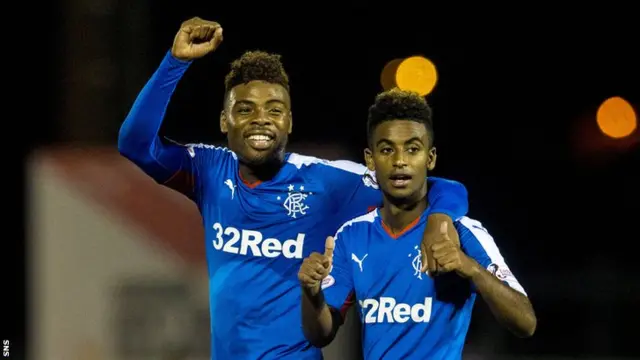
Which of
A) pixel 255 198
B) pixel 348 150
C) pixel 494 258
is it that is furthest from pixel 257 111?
pixel 348 150

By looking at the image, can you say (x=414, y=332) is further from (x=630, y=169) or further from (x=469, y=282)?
(x=630, y=169)

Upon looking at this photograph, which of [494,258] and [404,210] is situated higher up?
[404,210]

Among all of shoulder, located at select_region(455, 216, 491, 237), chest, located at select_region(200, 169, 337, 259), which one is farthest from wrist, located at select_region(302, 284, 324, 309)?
chest, located at select_region(200, 169, 337, 259)

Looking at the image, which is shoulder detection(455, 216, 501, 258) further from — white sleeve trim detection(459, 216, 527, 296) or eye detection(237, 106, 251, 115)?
eye detection(237, 106, 251, 115)

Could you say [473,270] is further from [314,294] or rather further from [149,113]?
[149,113]

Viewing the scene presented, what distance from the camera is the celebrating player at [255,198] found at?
4984 mm

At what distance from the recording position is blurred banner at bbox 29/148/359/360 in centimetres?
744

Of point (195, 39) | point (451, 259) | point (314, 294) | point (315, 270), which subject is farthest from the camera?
point (195, 39)

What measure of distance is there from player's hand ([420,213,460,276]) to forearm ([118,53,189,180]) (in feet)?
3.99

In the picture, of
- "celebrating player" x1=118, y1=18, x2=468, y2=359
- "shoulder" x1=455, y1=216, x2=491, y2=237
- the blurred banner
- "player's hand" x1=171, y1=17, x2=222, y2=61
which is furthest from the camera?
the blurred banner

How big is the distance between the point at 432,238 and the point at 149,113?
4.40ft

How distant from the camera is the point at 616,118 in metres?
14.6

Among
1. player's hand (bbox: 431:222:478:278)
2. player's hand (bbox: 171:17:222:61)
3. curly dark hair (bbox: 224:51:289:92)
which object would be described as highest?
player's hand (bbox: 171:17:222:61)

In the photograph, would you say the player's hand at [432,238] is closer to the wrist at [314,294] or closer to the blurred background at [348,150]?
the wrist at [314,294]
